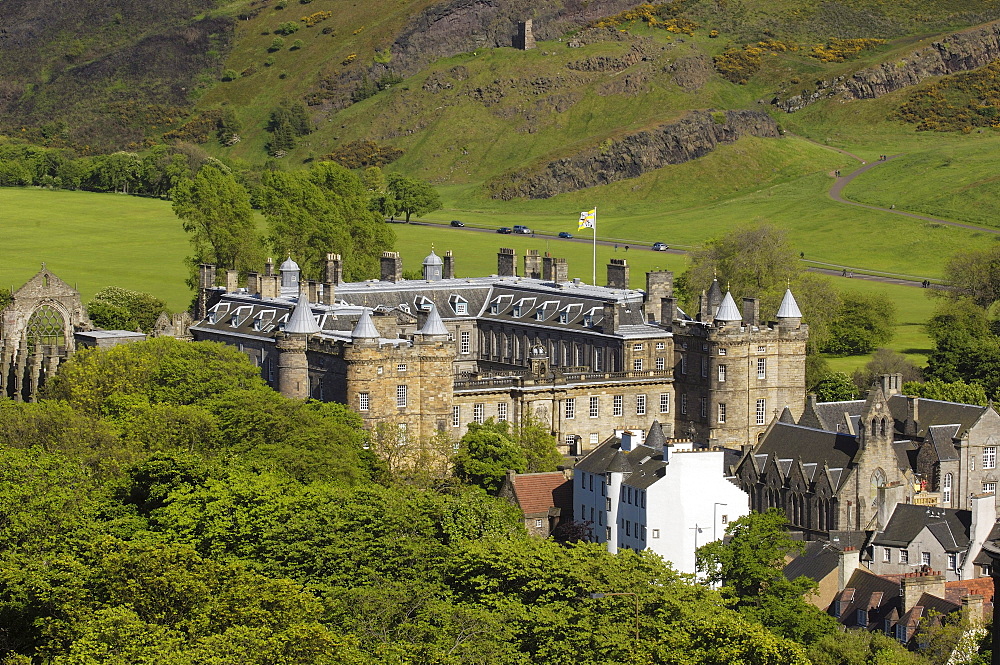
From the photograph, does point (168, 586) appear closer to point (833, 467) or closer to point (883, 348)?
point (833, 467)

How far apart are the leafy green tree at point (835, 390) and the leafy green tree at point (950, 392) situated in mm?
4850

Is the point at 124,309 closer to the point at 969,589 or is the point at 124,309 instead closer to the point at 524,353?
the point at 524,353

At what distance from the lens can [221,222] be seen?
186m

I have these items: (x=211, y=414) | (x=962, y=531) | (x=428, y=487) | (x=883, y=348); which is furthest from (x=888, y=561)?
(x=883, y=348)

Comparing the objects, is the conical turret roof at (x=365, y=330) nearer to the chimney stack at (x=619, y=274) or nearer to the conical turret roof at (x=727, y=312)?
the conical turret roof at (x=727, y=312)

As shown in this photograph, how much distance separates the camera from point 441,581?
8562 cm

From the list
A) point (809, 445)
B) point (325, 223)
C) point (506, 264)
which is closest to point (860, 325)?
point (506, 264)

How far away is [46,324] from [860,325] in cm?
7685

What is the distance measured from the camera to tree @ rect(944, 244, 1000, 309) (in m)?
194

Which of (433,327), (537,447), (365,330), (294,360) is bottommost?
(537,447)

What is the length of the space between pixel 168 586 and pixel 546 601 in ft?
53.9

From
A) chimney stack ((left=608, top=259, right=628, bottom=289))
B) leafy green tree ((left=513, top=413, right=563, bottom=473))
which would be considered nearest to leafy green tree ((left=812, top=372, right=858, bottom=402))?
chimney stack ((left=608, top=259, right=628, bottom=289))

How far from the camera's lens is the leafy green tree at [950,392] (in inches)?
5522

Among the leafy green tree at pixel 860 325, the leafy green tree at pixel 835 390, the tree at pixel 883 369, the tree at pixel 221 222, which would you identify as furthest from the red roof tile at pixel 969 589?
the tree at pixel 221 222
